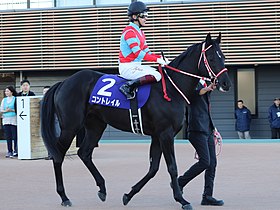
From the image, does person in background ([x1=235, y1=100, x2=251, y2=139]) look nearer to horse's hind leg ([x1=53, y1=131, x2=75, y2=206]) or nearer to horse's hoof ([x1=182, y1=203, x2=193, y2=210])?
horse's hind leg ([x1=53, y1=131, x2=75, y2=206])

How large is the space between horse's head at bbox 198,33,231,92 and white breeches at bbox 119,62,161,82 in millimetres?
625

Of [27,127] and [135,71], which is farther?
[27,127]

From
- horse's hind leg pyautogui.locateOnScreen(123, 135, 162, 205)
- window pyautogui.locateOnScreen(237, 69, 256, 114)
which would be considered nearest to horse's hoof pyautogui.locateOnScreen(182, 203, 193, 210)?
horse's hind leg pyautogui.locateOnScreen(123, 135, 162, 205)

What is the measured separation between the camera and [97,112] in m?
9.12

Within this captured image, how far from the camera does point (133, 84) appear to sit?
338 inches

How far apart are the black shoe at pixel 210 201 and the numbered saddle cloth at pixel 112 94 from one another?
1591 millimetres

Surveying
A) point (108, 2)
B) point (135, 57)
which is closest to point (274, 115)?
point (108, 2)

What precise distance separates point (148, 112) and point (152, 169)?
0.82 meters

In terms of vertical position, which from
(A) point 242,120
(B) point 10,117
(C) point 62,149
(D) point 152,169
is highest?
(C) point 62,149

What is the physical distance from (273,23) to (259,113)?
3525mm

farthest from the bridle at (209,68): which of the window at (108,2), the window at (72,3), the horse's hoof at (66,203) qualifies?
the window at (72,3)

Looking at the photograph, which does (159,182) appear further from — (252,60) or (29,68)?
(29,68)

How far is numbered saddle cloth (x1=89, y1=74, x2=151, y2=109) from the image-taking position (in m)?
8.65

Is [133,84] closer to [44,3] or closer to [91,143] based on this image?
[91,143]
